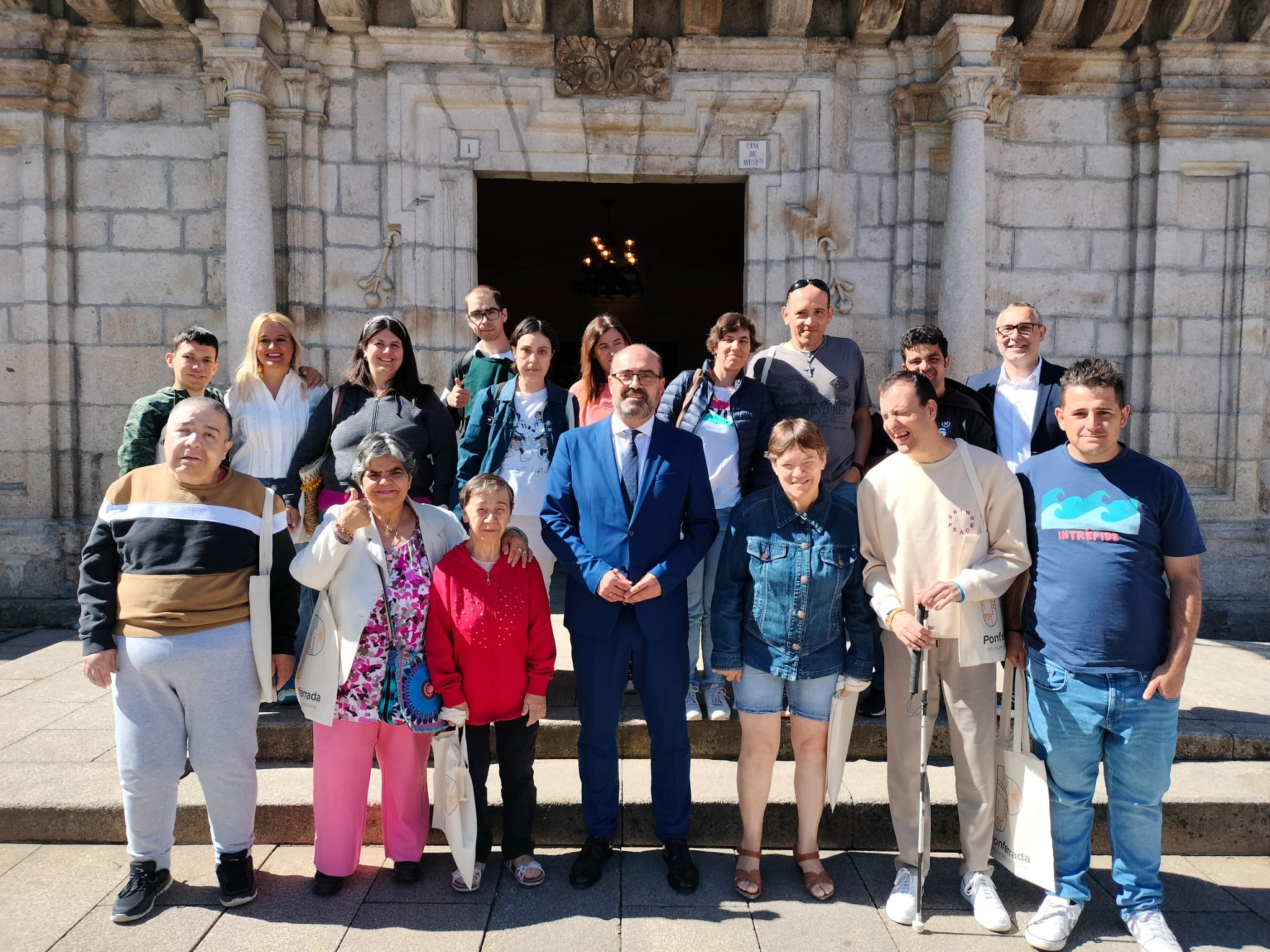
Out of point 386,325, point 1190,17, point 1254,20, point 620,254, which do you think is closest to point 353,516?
point 386,325

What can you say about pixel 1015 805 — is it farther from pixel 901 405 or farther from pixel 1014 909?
pixel 901 405

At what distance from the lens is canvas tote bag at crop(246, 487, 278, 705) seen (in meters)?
2.91

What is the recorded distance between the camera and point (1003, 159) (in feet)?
20.5

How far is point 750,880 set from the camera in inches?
119

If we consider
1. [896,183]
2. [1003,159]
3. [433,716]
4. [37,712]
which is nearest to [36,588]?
[37,712]

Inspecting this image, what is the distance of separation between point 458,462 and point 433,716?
4.21ft

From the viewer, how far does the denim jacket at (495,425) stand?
3.71m

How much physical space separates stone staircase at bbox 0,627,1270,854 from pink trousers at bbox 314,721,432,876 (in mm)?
354

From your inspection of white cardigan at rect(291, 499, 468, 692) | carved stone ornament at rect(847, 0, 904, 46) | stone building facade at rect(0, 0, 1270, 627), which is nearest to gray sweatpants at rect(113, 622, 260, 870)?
white cardigan at rect(291, 499, 468, 692)

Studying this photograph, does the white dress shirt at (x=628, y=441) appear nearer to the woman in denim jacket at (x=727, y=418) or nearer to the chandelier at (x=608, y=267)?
the woman in denim jacket at (x=727, y=418)

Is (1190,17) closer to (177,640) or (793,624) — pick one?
(793,624)

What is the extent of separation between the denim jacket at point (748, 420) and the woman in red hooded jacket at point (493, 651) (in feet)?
3.48

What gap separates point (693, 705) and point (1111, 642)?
178 centimetres

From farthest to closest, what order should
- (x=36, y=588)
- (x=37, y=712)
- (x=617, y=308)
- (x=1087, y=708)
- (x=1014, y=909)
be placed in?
(x=617, y=308), (x=36, y=588), (x=37, y=712), (x=1014, y=909), (x=1087, y=708)
